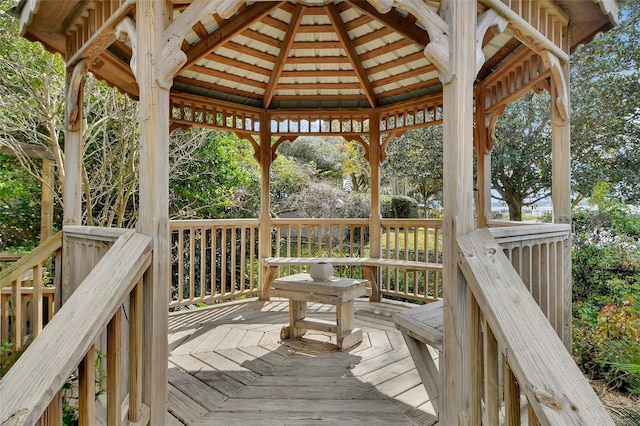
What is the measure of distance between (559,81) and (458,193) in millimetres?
1549

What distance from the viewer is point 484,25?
2057 millimetres

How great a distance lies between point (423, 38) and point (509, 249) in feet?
8.29

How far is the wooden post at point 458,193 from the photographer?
1897 millimetres

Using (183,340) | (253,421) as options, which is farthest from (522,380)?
(183,340)

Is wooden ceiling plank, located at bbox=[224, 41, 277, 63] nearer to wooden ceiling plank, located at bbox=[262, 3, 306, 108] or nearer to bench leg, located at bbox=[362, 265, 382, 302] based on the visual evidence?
wooden ceiling plank, located at bbox=[262, 3, 306, 108]

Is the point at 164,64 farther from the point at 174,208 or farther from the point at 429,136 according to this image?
the point at 429,136

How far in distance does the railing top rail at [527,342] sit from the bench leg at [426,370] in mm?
951

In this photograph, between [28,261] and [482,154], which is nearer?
[28,261]

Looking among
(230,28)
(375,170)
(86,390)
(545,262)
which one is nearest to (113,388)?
(86,390)

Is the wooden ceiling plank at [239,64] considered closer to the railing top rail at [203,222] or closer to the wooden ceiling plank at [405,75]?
the wooden ceiling plank at [405,75]

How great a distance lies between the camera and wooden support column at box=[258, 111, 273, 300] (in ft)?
17.7

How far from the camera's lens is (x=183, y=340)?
3.82m

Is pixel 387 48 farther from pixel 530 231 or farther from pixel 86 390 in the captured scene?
pixel 86 390

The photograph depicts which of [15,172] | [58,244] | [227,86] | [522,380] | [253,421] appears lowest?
[253,421]
